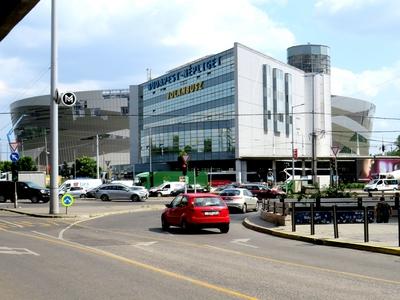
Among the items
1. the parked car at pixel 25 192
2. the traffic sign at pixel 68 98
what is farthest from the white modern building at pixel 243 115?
the traffic sign at pixel 68 98

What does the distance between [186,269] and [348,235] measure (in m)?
8.25

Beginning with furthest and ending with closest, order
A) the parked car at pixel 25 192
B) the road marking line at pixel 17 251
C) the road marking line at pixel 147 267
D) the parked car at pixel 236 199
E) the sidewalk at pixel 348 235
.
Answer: the parked car at pixel 25 192 < the parked car at pixel 236 199 < the sidewalk at pixel 348 235 < the road marking line at pixel 17 251 < the road marking line at pixel 147 267

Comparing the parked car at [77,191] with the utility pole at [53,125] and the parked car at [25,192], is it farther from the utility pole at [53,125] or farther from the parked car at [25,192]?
the utility pole at [53,125]

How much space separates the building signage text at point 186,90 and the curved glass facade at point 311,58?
3754 centimetres

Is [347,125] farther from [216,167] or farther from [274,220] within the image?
[274,220]

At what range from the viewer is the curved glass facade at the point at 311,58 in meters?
142

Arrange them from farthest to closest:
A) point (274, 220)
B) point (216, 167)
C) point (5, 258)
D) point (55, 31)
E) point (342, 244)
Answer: point (216, 167), point (55, 31), point (274, 220), point (342, 244), point (5, 258)

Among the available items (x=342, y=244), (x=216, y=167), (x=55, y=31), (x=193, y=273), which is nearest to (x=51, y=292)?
(x=193, y=273)

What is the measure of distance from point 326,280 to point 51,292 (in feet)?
15.3

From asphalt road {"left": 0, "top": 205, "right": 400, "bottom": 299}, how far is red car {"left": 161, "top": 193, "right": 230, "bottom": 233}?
1898mm

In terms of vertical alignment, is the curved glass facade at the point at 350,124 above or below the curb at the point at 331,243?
above

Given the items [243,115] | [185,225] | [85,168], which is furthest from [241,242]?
[85,168]

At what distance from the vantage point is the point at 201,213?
21.0 meters

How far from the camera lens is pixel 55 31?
100.0ft
